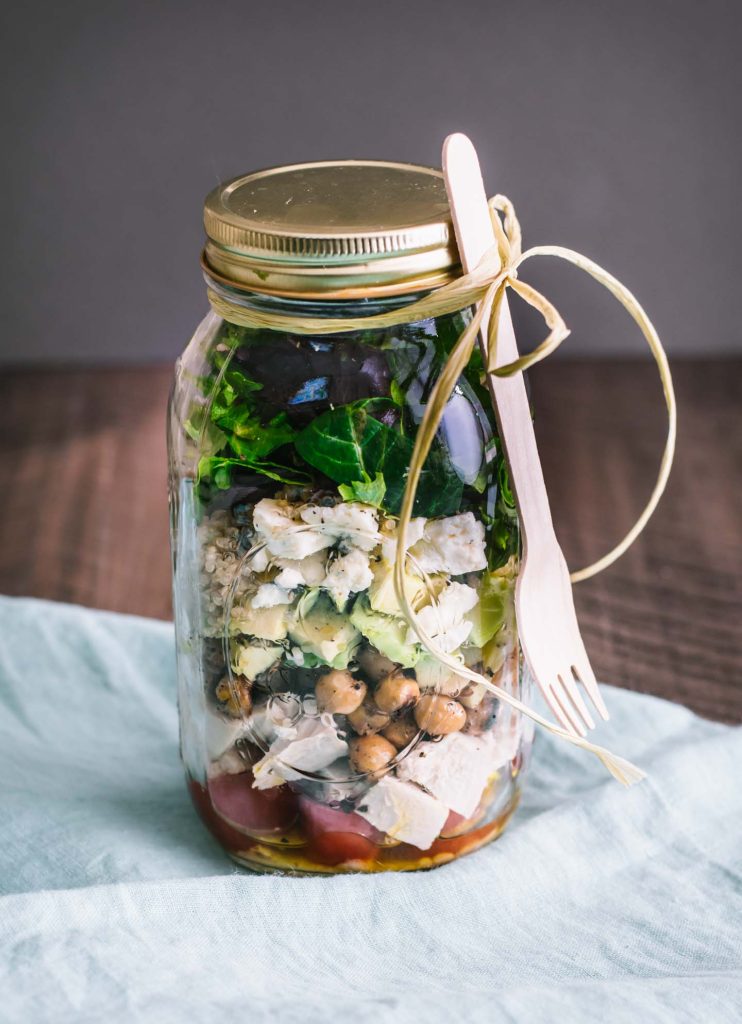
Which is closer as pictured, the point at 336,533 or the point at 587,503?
the point at 336,533

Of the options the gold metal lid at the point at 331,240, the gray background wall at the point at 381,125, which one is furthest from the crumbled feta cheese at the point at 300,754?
the gray background wall at the point at 381,125

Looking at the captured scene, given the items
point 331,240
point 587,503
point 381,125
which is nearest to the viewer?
point 331,240

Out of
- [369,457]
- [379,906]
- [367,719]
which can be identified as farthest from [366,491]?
[379,906]

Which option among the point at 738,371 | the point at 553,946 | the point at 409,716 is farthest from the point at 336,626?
the point at 738,371

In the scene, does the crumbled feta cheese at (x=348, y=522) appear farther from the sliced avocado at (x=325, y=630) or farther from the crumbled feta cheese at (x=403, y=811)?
the crumbled feta cheese at (x=403, y=811)

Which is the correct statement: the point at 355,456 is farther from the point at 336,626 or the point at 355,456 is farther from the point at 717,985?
the point at 717,985

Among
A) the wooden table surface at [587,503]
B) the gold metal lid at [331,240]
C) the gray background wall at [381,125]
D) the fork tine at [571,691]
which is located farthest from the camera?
the gray background wall at [381,125]

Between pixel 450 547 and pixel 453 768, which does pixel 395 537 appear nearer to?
pixel 450 547
